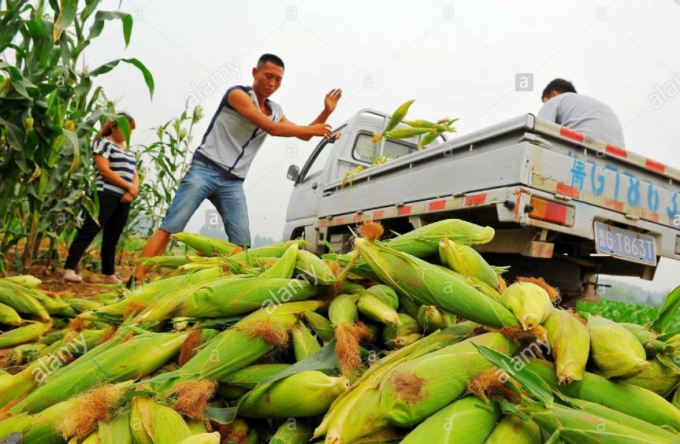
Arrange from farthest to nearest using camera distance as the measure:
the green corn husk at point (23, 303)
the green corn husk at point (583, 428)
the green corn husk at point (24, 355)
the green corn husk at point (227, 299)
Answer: the green corn husk at point (23, 303), the green corn husk at point (24, 355), the green corn husk at point (227, 299), the green corn husk at point (583, 428)

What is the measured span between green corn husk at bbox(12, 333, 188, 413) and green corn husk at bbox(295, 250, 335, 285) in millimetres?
433

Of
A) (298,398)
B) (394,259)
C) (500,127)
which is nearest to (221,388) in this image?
(298,398)

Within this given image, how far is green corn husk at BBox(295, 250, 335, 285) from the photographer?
1.37m

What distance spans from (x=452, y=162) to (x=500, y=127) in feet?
1.65

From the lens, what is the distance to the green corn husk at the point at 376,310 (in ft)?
4.04

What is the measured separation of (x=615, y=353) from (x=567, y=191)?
8.61ft

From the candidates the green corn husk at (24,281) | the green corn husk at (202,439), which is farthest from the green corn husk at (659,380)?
the green corn husk at (24,281)

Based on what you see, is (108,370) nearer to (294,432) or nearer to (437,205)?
(294,432)

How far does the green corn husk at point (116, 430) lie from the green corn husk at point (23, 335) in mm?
1701

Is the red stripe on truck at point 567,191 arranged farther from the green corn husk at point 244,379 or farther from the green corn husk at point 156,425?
the green corn husk at point 156,425

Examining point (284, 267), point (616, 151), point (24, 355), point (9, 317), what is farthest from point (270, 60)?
point (284, 267)

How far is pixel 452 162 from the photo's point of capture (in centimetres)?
372

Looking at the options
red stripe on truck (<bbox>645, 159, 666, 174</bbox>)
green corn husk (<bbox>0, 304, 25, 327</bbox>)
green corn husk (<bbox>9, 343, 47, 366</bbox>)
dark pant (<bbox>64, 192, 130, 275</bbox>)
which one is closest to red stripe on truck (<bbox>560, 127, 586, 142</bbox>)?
red stripe on truck (<bbox>645, 159, 666, 174</bbox>)

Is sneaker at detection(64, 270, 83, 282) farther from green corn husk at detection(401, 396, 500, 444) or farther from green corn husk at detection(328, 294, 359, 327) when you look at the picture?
green corn husk at detection(401, 396, 500, 444)
